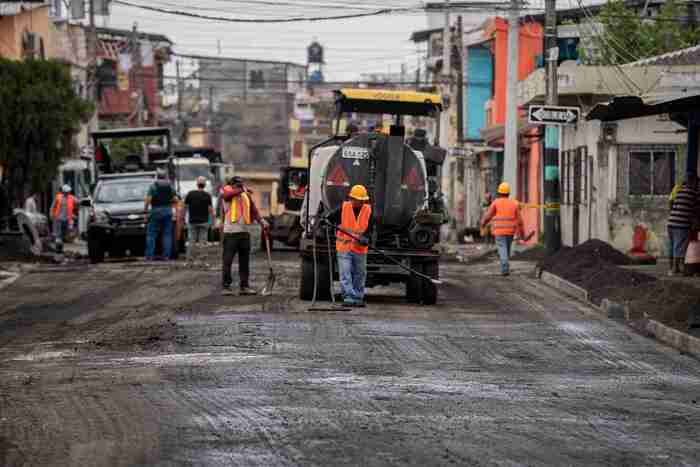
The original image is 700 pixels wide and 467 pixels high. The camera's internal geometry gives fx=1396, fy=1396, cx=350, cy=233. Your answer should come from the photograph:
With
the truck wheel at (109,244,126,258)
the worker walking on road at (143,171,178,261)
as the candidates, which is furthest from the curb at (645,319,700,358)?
the truck wheel at (109,244,126,258)

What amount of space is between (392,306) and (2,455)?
11649mm

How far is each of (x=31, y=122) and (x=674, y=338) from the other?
30700mm

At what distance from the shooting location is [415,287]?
66.5 ft

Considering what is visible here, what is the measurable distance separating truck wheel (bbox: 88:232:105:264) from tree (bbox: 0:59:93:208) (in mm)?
12519

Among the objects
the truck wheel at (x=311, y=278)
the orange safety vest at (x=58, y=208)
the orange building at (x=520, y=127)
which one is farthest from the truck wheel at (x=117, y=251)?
the orange building at (x=520, y=127)

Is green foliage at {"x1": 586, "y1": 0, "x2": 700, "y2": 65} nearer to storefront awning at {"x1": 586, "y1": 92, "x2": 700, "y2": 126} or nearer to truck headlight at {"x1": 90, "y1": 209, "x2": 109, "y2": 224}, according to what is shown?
storefront awning at {"x1": 586, "y1": 92, "x2": 700, "y2": 126}

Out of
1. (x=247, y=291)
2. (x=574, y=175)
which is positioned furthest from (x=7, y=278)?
(x=574, y=175)

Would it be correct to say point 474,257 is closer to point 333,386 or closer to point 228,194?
point 228,194

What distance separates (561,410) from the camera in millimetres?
10555

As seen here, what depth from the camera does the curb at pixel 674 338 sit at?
50.2 ft

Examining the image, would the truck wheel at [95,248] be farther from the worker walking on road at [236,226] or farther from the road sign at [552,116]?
the road sign at [552,116]

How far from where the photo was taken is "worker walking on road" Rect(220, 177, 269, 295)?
21.5m

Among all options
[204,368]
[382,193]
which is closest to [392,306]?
[382,193]

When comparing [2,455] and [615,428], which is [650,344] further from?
[2,455]
